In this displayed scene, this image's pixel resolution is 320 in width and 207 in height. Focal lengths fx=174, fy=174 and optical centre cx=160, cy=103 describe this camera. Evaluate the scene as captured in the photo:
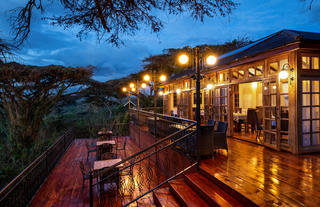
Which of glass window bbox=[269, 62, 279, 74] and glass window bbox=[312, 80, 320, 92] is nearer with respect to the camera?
glass window bbox=[312, 80, 320, 92]

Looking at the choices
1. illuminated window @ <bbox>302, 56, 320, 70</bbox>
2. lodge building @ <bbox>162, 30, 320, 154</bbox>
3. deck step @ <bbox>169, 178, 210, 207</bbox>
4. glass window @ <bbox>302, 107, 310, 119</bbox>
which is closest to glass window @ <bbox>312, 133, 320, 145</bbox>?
lodge building @ <bbox>162, 30, 320, 154</bbox>

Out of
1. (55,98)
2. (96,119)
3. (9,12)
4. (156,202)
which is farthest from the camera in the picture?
(96,119)

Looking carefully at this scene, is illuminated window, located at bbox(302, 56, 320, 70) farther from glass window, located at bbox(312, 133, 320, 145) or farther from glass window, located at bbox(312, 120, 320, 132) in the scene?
glass window, located at bbox(312, 133, 320, 145)

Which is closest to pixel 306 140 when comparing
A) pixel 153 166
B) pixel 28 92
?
pixel 153 166

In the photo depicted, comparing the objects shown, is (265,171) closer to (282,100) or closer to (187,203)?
(187,203)

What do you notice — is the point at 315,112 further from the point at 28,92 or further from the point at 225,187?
the point at 28,92

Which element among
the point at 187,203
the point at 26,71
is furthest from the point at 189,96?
the point at 26,71

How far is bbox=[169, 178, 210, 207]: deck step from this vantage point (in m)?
3.18

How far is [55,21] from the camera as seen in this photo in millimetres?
4031

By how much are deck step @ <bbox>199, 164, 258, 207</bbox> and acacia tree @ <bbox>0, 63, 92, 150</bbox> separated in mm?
10219

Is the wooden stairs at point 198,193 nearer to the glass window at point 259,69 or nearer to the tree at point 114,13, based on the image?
the tree at point 114,13

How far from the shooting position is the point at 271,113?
530cm

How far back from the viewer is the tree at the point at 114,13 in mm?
3613

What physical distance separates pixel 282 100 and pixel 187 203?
402cm
